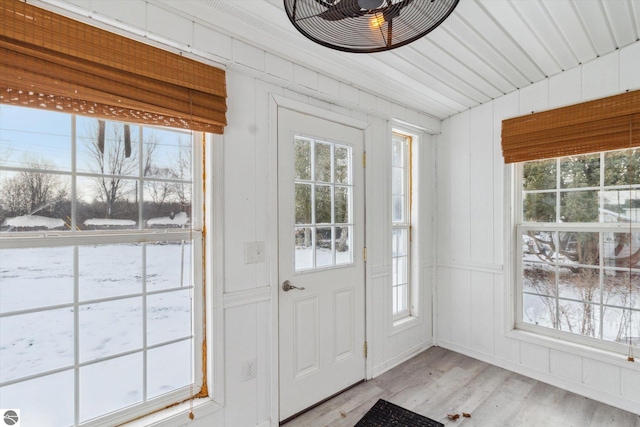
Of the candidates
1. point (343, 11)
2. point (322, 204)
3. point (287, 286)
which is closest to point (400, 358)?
point (287, 286)

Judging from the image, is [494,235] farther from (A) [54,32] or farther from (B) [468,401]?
(A) [54,32]

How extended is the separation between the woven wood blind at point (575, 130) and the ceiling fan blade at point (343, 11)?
2.23m

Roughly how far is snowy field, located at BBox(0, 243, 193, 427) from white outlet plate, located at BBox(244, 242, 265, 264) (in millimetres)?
319

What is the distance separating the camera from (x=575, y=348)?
2445 mm

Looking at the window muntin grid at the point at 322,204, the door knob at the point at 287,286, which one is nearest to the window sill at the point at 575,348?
the window muntin grid at the point at 322,204

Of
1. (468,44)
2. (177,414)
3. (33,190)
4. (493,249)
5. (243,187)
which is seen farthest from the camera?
(493,249)

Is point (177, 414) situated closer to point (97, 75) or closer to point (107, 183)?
point (107, 183)

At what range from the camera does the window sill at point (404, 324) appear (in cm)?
284

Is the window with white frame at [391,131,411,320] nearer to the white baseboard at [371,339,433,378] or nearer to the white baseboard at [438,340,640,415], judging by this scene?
the white baseboard at [371,339,433,378]

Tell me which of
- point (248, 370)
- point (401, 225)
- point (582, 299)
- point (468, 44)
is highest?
point (468, 44)

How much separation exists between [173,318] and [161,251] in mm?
366

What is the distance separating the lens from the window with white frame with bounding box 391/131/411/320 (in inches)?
118

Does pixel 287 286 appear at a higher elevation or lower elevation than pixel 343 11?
lower

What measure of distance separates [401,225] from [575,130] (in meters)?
1.51
